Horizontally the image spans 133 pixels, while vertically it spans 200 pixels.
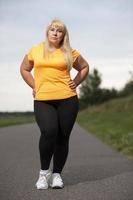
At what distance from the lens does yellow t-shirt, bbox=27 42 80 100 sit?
279 inches

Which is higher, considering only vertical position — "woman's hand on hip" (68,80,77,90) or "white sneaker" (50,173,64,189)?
"woman's hand on hip" (68,80,77,90)

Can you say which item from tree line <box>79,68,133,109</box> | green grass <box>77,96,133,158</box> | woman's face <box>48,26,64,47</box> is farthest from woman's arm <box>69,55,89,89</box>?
tree line <box>79,68,133,109</box>

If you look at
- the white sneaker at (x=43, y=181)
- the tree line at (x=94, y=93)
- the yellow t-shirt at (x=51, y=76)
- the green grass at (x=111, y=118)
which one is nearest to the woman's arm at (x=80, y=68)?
the yellow t-shirt at (x=51, y=76)

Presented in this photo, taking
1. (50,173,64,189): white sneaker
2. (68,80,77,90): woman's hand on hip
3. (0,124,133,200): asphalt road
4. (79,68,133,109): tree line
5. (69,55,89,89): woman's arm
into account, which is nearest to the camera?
(0,124,133,200): asphalt road

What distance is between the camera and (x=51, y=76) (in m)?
7.08

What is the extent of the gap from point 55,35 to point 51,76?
0.44 meters

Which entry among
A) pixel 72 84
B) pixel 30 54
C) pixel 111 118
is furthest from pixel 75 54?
pixel 111 118

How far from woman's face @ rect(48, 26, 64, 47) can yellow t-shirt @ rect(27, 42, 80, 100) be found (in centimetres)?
10

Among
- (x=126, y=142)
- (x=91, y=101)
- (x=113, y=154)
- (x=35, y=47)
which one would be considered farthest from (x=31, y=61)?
(x=91, y=101)

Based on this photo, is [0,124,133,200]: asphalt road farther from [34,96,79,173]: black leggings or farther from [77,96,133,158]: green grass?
[77,96,133,158]: green grass

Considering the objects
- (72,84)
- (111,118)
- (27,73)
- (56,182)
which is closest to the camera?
(72,84)

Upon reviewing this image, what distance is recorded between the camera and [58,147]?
7.48m

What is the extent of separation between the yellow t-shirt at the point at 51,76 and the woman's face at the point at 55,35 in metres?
0.10

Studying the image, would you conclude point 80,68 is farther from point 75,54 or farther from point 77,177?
point 77,177
